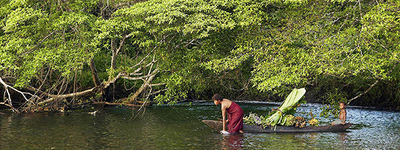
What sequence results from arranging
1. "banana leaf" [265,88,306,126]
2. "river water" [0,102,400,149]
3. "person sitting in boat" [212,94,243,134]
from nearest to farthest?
"river water" [0,102,400,149], "person sitting in boat" [212,94,243,134], "banana leaf" [265,88,306,126]

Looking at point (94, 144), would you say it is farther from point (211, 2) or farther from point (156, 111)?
point (156, 111)

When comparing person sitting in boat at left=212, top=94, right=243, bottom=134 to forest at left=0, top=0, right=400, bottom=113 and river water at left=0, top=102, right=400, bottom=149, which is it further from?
forest at left=0, top=0, right=400, bottom=113

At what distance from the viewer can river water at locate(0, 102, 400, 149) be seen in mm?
14469

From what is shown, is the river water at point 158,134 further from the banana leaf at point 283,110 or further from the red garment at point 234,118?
the banana leaf at point 283,110

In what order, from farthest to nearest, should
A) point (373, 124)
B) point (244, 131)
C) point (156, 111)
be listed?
point (156, 111) < point (373, 124) < point (244, 131)

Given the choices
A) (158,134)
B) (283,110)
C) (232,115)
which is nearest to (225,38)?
(283,110)

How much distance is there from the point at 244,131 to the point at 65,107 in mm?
12710

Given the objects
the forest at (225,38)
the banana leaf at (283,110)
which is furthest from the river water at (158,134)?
the forest at (225,38)

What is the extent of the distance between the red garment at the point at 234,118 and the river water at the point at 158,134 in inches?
16.1

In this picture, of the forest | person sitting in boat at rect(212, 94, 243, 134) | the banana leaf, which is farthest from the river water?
the forest

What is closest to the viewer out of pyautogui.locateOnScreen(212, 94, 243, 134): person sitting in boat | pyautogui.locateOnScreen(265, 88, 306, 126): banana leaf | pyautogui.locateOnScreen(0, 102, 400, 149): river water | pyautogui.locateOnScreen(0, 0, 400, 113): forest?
pyautogui.locateOnScreen(0, 102, 400, 149): river water

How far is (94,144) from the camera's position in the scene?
48.2 feet

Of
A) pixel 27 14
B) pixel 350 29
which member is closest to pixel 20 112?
pixel 27 14

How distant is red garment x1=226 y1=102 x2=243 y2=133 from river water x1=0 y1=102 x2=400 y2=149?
0.41 m
